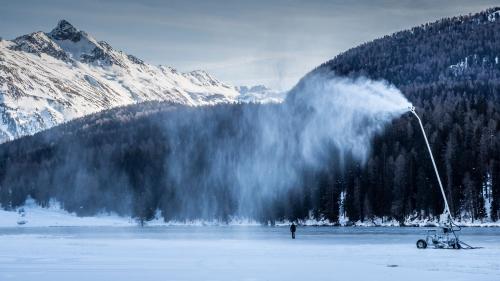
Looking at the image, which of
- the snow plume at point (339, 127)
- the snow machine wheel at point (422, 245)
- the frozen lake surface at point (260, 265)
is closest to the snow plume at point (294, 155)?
the snow plume at point (339, 127)

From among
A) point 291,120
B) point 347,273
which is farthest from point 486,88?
point 347,273

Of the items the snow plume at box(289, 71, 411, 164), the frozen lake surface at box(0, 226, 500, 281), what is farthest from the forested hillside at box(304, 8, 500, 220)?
the frozen lake surface at box(0, 226, 500, 281)

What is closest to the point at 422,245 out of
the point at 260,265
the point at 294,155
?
the point at 260,265

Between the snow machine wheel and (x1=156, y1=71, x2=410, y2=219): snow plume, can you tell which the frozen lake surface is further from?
(x1=156, y1=71, x2=410, y2=219): snow plume

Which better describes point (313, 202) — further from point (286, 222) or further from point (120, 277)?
point (120, 277)

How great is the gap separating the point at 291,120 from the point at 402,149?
48.9m

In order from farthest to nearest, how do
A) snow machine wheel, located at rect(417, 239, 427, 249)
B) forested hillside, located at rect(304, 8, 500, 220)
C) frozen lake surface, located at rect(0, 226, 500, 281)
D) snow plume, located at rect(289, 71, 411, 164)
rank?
snow plume, located at rect(289, 71, 411, 164) < forested hillside, located at rect(304, 8, 500, 220) < snow machine wheel, located at rect(417, 239, 427, 249) < frozen lake surface, located at rect(0, 226, 500, 281)

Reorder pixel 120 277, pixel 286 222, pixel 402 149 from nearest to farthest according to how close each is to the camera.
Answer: pixel 120 277 → pixel 402 149 → pixel 286 222

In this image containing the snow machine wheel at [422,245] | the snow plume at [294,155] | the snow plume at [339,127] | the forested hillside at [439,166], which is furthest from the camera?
the snow plume at [294,155]

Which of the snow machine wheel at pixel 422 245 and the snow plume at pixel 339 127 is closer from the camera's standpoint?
the snow machine wheel at pixel 422 245

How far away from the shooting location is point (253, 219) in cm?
16862

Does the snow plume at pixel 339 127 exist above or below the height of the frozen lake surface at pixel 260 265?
above

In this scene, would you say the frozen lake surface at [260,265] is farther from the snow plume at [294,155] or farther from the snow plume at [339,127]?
the snow plume at [339,127]

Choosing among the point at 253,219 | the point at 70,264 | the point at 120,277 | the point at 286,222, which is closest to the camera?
the point at 120,277
